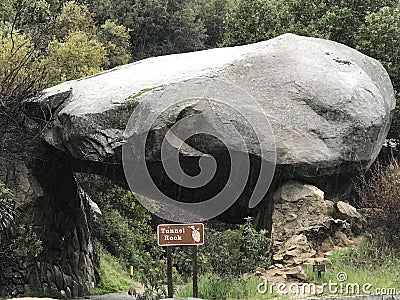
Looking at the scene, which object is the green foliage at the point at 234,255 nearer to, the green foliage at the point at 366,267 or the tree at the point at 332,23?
the green foliage at the point at 366,267

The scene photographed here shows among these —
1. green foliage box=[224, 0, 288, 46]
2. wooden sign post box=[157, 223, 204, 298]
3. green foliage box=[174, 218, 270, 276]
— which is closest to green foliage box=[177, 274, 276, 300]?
green foliage box=[174, 218, 270, 276]

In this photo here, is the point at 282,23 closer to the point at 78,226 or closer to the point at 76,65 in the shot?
the point at 76,65

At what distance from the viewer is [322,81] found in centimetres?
1079

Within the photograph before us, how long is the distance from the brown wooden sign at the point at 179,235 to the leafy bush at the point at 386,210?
10.1ft

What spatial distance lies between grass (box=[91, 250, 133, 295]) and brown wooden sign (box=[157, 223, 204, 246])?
8280 millimetres

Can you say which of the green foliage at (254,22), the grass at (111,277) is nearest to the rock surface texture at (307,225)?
the grass at (111,277)

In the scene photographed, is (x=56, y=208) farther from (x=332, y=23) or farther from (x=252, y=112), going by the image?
(x=332, y=23)

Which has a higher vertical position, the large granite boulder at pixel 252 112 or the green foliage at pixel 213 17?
the green foliage at pixel 213 17

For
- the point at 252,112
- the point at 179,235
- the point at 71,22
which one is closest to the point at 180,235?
the point at 179,235

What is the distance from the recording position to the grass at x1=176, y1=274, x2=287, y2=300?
8133 millimetres

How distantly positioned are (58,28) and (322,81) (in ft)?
55.5

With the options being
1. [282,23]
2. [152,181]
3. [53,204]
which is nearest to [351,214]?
[152,181]

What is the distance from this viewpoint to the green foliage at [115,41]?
28000 millimetres

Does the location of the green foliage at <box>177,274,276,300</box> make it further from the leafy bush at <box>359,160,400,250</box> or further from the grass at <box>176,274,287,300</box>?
the leafy bush at <box>359,160,400,250</box>
